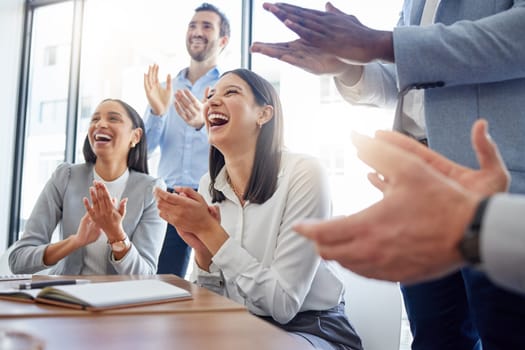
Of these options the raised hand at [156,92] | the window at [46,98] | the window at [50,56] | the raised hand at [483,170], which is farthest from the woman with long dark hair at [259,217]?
the window at [50,56]

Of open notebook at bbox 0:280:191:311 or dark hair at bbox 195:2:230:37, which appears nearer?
open notebook at bbox 0:280:191:311

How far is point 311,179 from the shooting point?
4.81 feet

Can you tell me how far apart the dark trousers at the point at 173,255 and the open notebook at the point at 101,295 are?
4.36 feet

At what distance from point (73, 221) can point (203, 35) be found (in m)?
1.27

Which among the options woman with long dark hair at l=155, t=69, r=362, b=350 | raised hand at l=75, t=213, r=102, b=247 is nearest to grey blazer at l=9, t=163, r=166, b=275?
raised hand at l=75, t=213, r=102, b=247

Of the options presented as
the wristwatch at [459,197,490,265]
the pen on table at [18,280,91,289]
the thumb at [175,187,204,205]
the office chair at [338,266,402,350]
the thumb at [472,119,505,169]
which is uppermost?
the thumb at [472,119,505,169]

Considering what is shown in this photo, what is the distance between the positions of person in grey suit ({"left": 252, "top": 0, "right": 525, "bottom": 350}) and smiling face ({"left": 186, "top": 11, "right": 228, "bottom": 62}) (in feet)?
5.60

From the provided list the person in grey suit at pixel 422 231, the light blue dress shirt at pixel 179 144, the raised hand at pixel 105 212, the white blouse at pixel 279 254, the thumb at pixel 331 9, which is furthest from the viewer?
the light blue dress shirt at pixel 179 144

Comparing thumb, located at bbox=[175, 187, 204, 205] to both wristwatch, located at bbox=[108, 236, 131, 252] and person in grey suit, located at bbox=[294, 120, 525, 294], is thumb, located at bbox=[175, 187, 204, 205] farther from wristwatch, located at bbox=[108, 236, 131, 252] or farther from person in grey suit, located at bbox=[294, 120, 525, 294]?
person in grey suit, located at bbox=[294, 120, 525, 294]

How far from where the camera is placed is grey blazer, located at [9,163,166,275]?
69.7 inches

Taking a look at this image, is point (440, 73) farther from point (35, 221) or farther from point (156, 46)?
point (156, 46)

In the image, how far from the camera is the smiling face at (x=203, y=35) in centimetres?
267

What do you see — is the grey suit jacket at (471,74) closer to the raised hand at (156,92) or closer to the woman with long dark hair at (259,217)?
the woman with long dark hair at (259,217)

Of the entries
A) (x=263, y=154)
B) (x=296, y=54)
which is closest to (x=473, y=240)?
(x=296, y=54)
